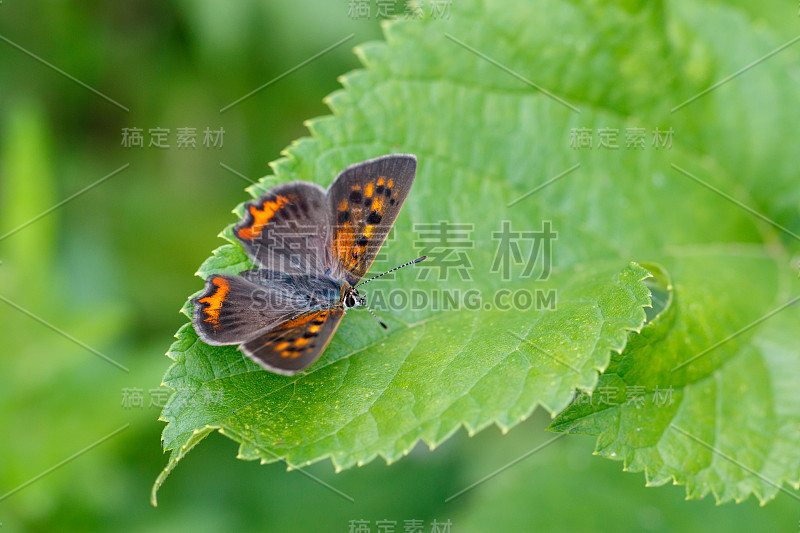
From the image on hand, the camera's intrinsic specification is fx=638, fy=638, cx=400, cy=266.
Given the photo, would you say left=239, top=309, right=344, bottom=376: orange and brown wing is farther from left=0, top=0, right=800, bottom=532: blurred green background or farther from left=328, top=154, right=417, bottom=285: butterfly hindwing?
left=0, top=0, right=800, bottom=532: blurred green background

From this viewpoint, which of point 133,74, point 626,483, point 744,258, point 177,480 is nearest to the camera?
point 744,258

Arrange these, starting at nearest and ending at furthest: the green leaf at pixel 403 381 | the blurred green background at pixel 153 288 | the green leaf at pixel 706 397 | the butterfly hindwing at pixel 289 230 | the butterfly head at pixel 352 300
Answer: the green leaf at pixel 403 381
the green leaf at pixel 706 397
the butterfly head at pixel 352 300
the butterfly hindwing at pixel 289 230
the blurred green background at pixel 153 288


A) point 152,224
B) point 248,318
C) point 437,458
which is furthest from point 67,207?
point 437,458

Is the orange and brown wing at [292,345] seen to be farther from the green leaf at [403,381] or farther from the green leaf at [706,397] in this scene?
the green leaf at [706,397]

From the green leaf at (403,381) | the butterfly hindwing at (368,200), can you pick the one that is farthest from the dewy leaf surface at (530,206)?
the butterfly hindwing at (368,200)

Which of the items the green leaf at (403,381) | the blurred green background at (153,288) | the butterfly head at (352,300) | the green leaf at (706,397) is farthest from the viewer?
the blurred green background at (153,288)

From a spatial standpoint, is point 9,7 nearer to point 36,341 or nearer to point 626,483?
point 36,341

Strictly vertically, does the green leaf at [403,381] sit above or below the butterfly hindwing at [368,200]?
below
